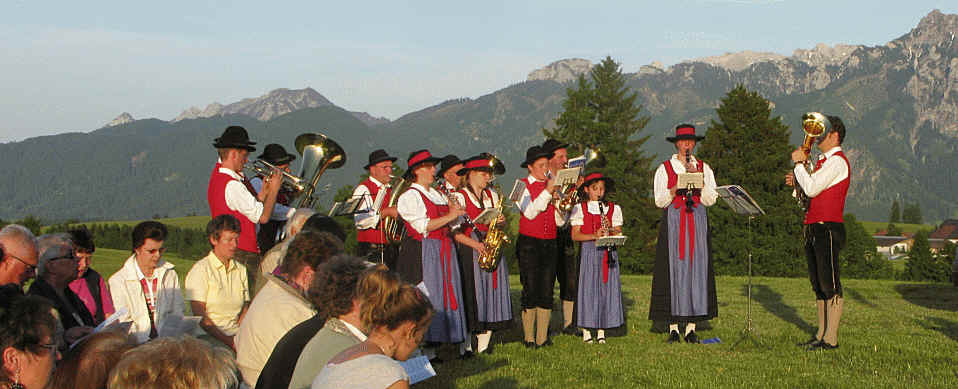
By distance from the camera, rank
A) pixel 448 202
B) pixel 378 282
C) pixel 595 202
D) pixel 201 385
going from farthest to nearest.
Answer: pixel 595 202
pixel 448 202
pixel 378 282
pixel 201 385

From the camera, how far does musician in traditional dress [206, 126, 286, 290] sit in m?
7.13

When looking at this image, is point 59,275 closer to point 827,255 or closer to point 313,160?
point 313,160

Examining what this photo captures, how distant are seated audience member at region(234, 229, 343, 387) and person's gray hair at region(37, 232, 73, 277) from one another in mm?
2089

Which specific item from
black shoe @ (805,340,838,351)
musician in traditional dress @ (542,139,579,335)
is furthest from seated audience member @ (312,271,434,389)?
musician in traditional dress @ (542,139,579,335)

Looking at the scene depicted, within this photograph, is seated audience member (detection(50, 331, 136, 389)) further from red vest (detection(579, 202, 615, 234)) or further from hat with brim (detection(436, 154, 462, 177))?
red vest (detection(579, 202, 615, 234))

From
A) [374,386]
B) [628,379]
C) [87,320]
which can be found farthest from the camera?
[628,379]

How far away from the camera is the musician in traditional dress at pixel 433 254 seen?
25.2ft

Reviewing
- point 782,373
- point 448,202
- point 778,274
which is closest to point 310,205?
point 448,202

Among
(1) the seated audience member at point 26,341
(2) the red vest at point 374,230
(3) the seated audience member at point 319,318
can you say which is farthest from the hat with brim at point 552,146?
(1) the seated audience member at point 26,341

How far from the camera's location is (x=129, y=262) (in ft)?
20.3

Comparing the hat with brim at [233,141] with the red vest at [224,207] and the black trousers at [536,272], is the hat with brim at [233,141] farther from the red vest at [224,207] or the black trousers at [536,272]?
the black trousers at [536,272]

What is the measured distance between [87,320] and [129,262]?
0.50 metres

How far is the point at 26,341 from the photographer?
3029 mm

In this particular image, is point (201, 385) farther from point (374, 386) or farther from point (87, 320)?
point (87, 320)
